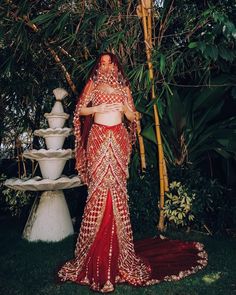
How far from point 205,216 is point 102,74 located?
2.10m

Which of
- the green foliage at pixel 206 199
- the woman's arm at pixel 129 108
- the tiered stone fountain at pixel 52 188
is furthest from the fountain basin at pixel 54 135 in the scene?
the green foliage at pixel 206 199

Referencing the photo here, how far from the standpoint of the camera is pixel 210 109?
4.18 metres

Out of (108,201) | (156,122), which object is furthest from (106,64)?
(108,201)

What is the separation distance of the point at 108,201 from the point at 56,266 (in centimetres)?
81

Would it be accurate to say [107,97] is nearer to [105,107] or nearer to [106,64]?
[105,107]

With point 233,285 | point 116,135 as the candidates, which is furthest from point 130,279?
point 116,135

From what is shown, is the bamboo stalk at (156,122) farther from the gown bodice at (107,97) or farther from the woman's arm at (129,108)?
the gown bodice at (107,97)

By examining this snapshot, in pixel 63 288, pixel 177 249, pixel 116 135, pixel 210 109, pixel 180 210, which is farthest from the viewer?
pixel 210 109

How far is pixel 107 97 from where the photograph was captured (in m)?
3.00

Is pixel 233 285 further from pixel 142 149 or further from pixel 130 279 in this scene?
pixel 142 149

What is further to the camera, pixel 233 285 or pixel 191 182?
pixel 191 182

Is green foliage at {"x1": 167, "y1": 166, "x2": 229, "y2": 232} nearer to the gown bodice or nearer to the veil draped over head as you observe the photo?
the veil draped over head

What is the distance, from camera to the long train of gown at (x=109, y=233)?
2836mm

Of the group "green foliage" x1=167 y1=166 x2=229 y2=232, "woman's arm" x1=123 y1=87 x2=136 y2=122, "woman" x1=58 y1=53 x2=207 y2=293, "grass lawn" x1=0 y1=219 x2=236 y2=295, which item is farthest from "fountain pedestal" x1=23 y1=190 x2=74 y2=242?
"woman's arm" x1=123 y1=87 x2=136 y2=122
